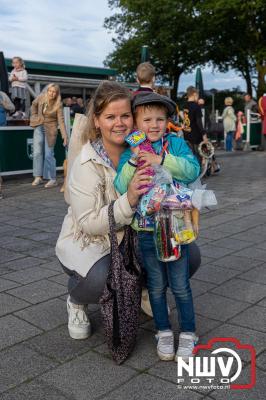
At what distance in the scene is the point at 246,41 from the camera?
3188cm

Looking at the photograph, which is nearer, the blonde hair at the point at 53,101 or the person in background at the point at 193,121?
the blonde hair at the point at 53,101

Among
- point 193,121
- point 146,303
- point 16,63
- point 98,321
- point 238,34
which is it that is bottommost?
point 98,321

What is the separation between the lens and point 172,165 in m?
2.73

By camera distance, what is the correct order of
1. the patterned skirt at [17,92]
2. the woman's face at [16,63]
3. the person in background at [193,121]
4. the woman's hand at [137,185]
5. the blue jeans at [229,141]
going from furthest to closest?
the blue jeans at [229,141] < the patterned skirt at [17,92] < the woman's face at [16,63] < the person in background at [193,121] < the woman's hand at [137,185]

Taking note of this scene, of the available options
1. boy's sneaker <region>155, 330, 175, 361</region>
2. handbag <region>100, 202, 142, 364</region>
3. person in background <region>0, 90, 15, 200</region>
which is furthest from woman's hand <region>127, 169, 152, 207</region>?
person in background <region>0, 90, 15, 200</region>

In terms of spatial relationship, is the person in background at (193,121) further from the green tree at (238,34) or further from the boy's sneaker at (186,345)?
the green tree at (238,34)

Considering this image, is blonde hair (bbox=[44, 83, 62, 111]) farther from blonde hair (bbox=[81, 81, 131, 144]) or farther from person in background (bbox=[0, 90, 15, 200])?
blonde hair (bbox=[81, 81, 131, 144])

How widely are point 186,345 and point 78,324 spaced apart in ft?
2.36

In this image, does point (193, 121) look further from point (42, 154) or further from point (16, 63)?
point (16, 63)

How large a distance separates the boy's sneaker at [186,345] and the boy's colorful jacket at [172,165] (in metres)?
0.70

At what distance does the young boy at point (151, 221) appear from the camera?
2748mm

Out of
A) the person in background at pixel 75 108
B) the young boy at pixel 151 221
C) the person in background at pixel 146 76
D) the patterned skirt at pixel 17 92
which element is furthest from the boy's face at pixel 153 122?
the person in background at pixel 75 108

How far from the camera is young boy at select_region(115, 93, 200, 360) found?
108 inches

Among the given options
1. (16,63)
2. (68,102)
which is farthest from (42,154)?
(68,102)
